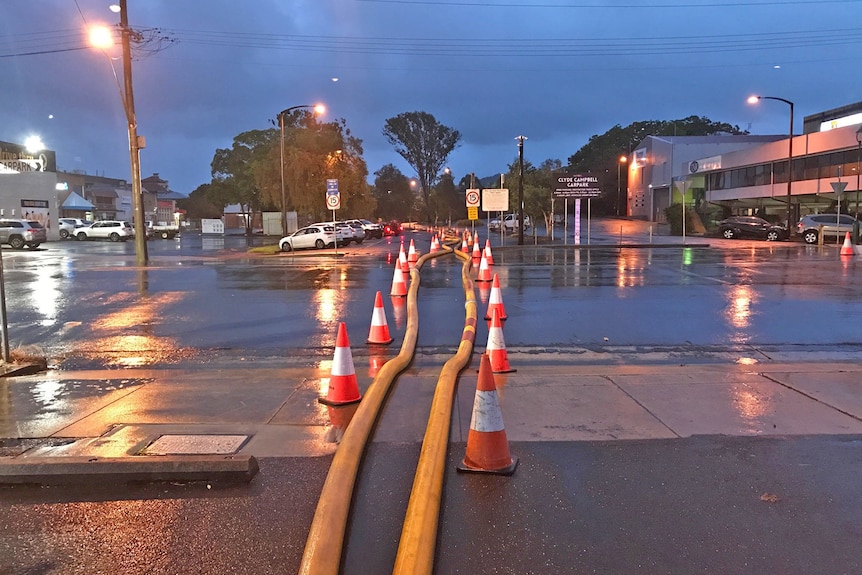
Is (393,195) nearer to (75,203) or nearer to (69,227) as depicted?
(75,203)

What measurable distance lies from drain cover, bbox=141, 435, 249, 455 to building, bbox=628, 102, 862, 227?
4017cm

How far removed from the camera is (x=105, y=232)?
166ft

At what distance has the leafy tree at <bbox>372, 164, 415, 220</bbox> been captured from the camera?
353ft

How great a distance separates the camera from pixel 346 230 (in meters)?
39.3

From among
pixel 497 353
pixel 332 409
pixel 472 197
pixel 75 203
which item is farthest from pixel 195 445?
pixel 75 203

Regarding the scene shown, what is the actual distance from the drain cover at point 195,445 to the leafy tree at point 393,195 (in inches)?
4005

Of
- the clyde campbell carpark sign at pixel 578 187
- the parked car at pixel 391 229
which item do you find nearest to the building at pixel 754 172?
the clyde campbell carpark sign at pixel 578 187

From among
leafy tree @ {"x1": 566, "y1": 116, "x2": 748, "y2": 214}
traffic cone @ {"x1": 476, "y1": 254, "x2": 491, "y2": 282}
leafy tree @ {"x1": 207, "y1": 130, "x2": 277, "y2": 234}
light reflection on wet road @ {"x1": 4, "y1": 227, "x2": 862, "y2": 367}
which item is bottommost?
light reflection on wet road @ {"x1": 4, "y1": 227, "x2": 862, "y2": 367}

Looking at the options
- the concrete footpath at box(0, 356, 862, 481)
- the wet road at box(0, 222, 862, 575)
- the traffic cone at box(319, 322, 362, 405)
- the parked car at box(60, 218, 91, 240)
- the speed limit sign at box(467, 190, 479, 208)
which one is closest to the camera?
the wet road at box(0, 222, 862, 575)

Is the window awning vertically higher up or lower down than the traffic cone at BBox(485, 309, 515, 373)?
higher up

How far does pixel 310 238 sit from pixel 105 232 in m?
23.9

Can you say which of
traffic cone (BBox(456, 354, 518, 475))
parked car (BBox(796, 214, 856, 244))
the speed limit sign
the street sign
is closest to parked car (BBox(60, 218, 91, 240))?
the street sign

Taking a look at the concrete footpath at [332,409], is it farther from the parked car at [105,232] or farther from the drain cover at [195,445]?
the parked car at [105,232]

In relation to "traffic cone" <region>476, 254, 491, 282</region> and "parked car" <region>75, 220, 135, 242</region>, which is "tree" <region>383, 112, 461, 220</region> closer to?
"parked car" <region>75, 220, 135, 242</region>
